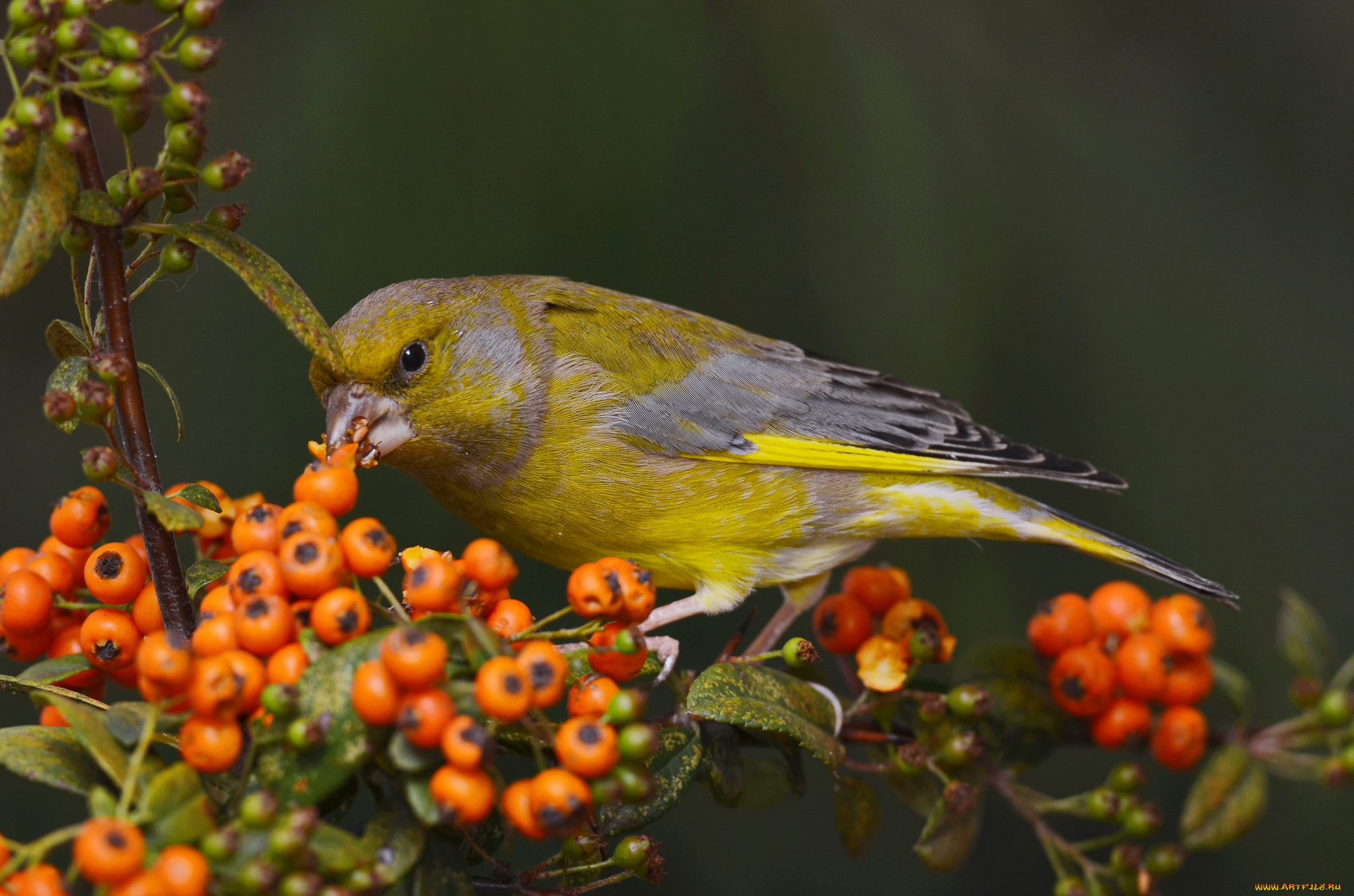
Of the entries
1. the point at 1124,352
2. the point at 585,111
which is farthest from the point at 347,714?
the point at 1124,352

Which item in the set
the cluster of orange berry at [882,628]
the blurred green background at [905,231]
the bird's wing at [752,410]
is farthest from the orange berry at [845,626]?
the blurred green background at [905,231]

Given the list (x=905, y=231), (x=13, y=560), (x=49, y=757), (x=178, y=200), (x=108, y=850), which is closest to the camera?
(x=108, y=850)

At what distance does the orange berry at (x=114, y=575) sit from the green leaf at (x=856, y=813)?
116 centimetres

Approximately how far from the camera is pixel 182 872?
40.4 inches

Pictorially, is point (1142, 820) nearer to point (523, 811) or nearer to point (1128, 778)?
point (1128, 778)

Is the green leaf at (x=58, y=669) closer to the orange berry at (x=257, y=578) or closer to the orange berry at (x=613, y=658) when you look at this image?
the orange berry at (x=257, y=578)

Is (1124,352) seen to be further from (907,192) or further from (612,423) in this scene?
(612,423)

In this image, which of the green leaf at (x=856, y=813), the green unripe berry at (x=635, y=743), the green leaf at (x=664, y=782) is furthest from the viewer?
the green leaf at (x=856, y=813)

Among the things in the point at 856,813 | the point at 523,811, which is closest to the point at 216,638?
the point at 523,811

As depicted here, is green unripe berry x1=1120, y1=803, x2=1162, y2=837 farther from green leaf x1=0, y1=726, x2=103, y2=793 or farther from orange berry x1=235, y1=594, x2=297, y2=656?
green leaf x1=0, y1=726, x2=103, y2=793

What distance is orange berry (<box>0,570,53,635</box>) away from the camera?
142cm

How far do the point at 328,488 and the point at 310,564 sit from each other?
17cm

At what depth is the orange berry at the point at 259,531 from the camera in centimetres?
130

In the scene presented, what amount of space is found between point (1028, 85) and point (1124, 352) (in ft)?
3.30
